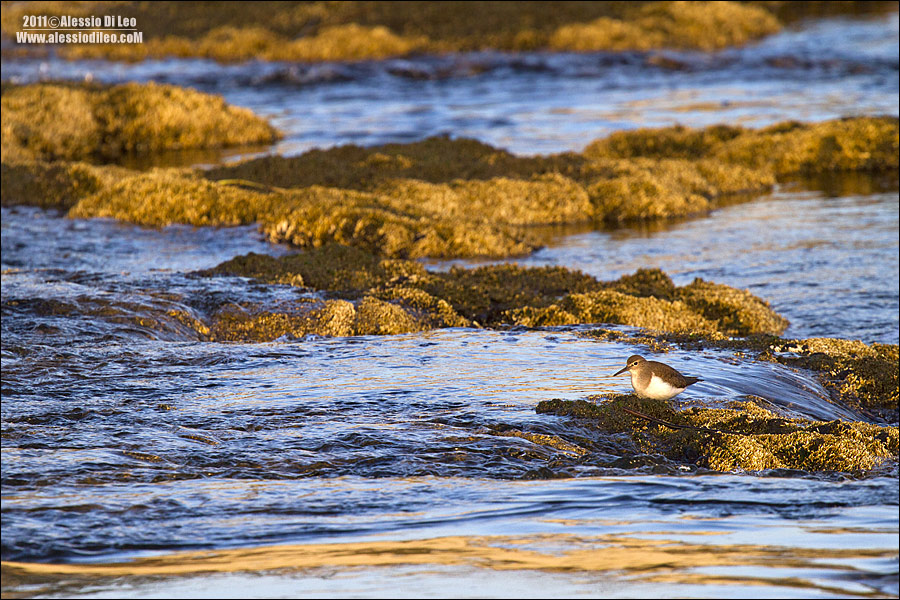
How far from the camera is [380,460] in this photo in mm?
7262

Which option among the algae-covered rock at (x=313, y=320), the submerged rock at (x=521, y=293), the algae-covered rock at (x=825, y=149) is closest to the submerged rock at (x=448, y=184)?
the algae-covered rock at (x=825, y=149)

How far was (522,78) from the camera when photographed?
4078 centimetres

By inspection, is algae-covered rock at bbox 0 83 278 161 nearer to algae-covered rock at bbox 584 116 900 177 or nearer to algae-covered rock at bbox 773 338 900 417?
algae-covered rock at bbox 584 116 900 177

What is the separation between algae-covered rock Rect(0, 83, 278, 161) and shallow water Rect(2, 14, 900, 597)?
1047cm

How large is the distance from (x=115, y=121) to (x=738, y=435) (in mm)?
23457

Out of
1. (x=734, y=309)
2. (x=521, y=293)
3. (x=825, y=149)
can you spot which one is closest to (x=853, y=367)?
(x=734, y=309)

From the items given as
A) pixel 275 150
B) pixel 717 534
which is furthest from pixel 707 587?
pixel 275 150

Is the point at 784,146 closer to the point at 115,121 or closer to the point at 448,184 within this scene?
the point at 448,184

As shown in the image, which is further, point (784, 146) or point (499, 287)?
point (784, 146)

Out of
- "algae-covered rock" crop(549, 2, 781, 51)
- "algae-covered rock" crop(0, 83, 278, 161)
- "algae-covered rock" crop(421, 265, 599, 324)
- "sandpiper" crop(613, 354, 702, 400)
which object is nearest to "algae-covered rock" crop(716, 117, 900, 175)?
"algae-covered rock" crop(421, 265, 599, 324)

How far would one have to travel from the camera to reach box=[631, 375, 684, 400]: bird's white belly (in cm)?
779

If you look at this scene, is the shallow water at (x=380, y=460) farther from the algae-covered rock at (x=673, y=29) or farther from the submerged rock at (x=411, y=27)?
the submerged rock at (x=411, y=27)

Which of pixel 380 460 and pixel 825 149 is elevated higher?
pixel 825 149

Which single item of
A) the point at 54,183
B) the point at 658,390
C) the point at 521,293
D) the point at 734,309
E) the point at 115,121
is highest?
the point at 115,121
